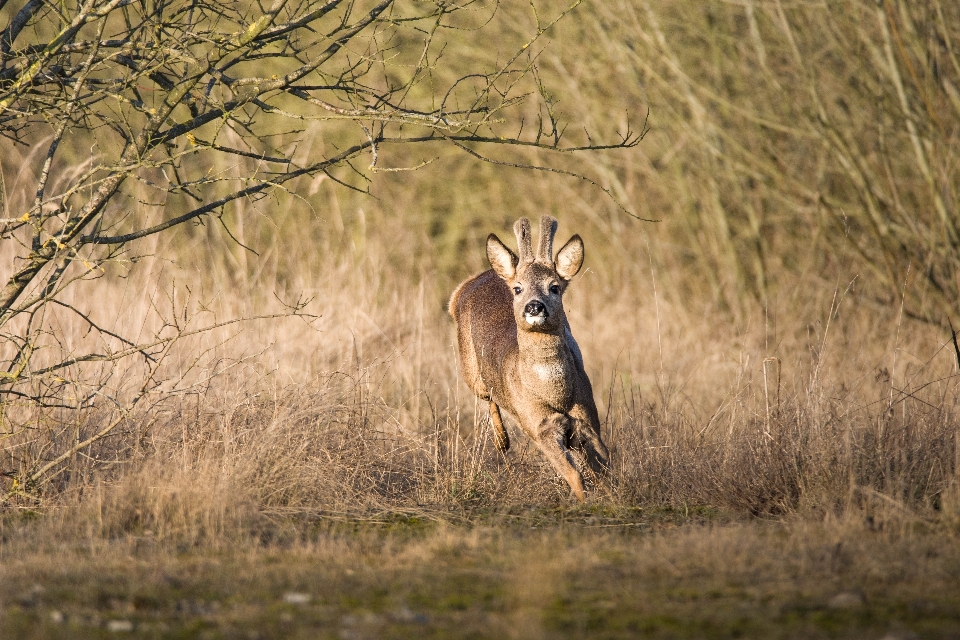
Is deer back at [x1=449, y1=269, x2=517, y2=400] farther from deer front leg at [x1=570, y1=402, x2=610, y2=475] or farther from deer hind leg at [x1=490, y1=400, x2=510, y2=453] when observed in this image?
deer front leg at [x1=570, y1=402, x2=610, y2=475]

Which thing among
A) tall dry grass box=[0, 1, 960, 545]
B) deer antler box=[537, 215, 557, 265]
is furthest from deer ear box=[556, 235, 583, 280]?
tall dry grass box=[0, 1, 960, 545]

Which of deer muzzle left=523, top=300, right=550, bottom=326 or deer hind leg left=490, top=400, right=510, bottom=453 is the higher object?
A: deer muzzle left=523, top=300, right=550, bottom=326

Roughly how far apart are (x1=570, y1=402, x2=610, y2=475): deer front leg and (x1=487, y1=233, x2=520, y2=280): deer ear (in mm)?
1040

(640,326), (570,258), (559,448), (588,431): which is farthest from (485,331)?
(640,326)

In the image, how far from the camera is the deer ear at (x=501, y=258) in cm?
742

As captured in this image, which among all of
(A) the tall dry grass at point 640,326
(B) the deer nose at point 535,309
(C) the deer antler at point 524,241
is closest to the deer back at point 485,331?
(A) the tall dry grass at point 640,326

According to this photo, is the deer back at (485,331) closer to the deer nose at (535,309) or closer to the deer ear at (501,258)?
the deer ear at (501,258)

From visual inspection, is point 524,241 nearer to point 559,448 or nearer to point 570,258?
point 570,258

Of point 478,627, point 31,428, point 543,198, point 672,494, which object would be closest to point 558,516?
point 672,494

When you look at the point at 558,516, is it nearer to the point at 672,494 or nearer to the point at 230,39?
the point at 672,494

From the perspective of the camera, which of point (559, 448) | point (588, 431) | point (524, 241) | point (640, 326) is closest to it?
point (559, 448)

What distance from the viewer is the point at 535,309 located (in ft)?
22.5

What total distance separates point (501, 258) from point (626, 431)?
1.34m

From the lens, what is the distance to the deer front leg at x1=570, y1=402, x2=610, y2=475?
686cm
